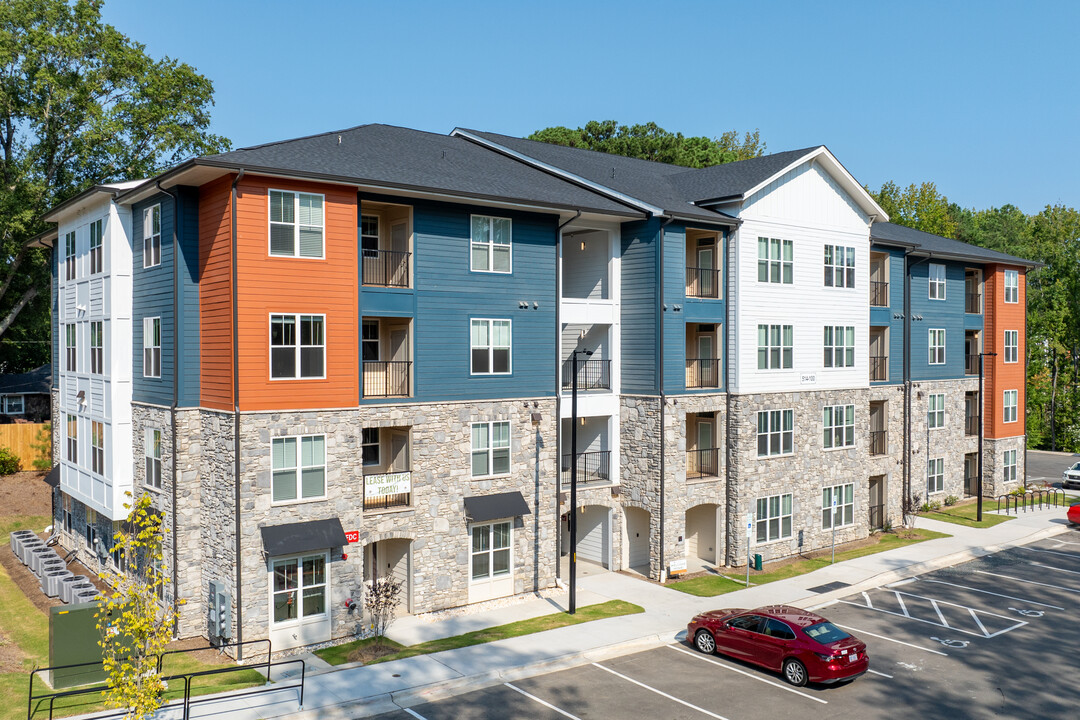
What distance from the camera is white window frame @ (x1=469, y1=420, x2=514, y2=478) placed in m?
25.4

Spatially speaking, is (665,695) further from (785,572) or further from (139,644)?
(785,572)

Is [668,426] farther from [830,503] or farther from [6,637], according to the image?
[6,637]

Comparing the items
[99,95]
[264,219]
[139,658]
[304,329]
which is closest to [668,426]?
[304,329]

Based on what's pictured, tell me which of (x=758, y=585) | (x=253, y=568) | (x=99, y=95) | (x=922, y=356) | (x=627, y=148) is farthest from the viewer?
(x=627, y=148)

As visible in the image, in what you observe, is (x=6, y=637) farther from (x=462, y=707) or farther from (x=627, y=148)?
(x=627, y=148)

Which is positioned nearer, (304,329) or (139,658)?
(139,658)

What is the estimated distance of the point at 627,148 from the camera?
61188 millimetres

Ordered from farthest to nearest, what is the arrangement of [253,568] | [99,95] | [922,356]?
[99,95] → [922,356] → [253,568]

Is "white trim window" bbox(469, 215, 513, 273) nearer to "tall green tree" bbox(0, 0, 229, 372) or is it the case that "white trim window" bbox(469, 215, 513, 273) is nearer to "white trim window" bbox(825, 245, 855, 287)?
"white trim window" bbox(825, 245, 855, 287)

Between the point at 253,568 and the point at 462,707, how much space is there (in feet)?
22.6

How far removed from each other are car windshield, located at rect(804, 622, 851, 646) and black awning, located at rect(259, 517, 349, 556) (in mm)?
12214

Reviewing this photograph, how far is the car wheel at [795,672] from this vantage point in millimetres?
19125

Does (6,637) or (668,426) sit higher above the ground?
(668,426)

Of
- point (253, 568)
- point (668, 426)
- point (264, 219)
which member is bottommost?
point (253, 568)
